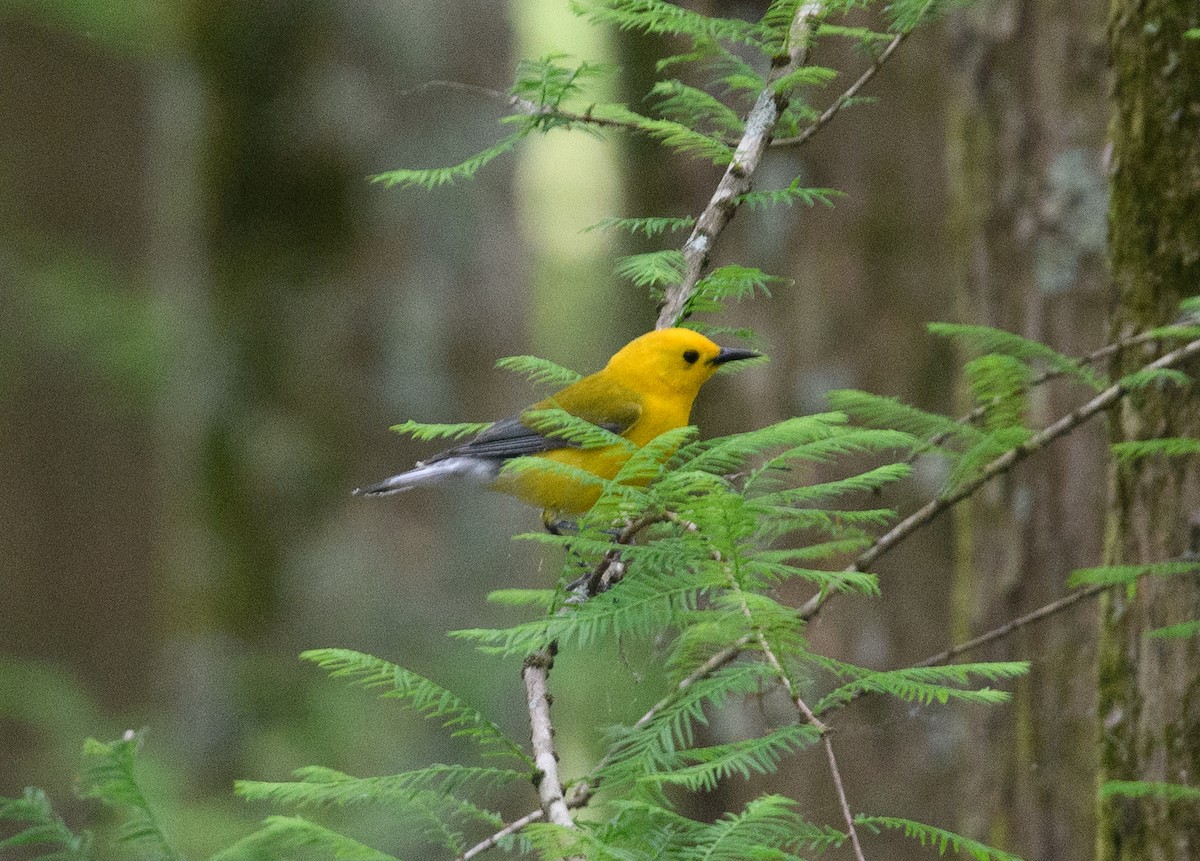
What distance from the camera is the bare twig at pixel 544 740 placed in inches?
63.9

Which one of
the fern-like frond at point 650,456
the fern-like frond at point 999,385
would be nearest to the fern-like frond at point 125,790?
the fern-like frond at point 650,456

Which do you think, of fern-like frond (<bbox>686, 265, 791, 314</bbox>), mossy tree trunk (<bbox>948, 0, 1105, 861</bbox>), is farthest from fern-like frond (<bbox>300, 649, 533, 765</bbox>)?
Result: mossy tree trunk (<bbox>948, 0, 1105, 861</bbox>)

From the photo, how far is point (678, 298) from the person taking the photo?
2645 millimetres

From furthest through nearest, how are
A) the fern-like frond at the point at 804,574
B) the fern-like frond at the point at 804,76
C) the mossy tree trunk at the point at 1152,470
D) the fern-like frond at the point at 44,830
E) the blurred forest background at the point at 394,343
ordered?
the blurred forest background at the point at 394,343 < the mossy tree trunk at the point at 1152,470 < the fern-like frond at the point at 804,76 < the fern-like frond at the point at 804,574 < the fern-like frond at the point at 44,830

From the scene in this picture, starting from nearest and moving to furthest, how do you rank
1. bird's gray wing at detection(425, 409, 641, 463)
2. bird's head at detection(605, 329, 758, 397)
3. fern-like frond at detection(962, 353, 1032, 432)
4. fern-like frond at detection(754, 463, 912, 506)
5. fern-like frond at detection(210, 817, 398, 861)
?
fern-like frond at detection(210, 817, 398, 861) < fern-like frond at detection(754, 463, 912, 506) < fern-like frond at detection(962, 353, 1032, 432) < bird's head at detection(605, 329, 758, 397) < bird's gray wing at detection(425, 409, 641, 463)

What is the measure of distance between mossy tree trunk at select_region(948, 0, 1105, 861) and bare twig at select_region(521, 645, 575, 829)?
10.1 feet

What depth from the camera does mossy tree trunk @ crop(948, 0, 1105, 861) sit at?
15.9 ft

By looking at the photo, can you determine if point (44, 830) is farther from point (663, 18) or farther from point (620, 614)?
point (663, 18)

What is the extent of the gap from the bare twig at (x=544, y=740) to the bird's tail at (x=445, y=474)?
244 cm

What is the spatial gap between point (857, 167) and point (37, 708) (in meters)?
6.06

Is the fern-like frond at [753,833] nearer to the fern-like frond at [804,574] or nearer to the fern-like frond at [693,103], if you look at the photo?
the fern-like frond at [804,574]

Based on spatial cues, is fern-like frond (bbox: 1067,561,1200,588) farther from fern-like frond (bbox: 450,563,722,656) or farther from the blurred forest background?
the blurred forest background

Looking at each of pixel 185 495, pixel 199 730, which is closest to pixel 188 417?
pixel 185 495

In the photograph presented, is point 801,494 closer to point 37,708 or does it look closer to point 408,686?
point 408,686
